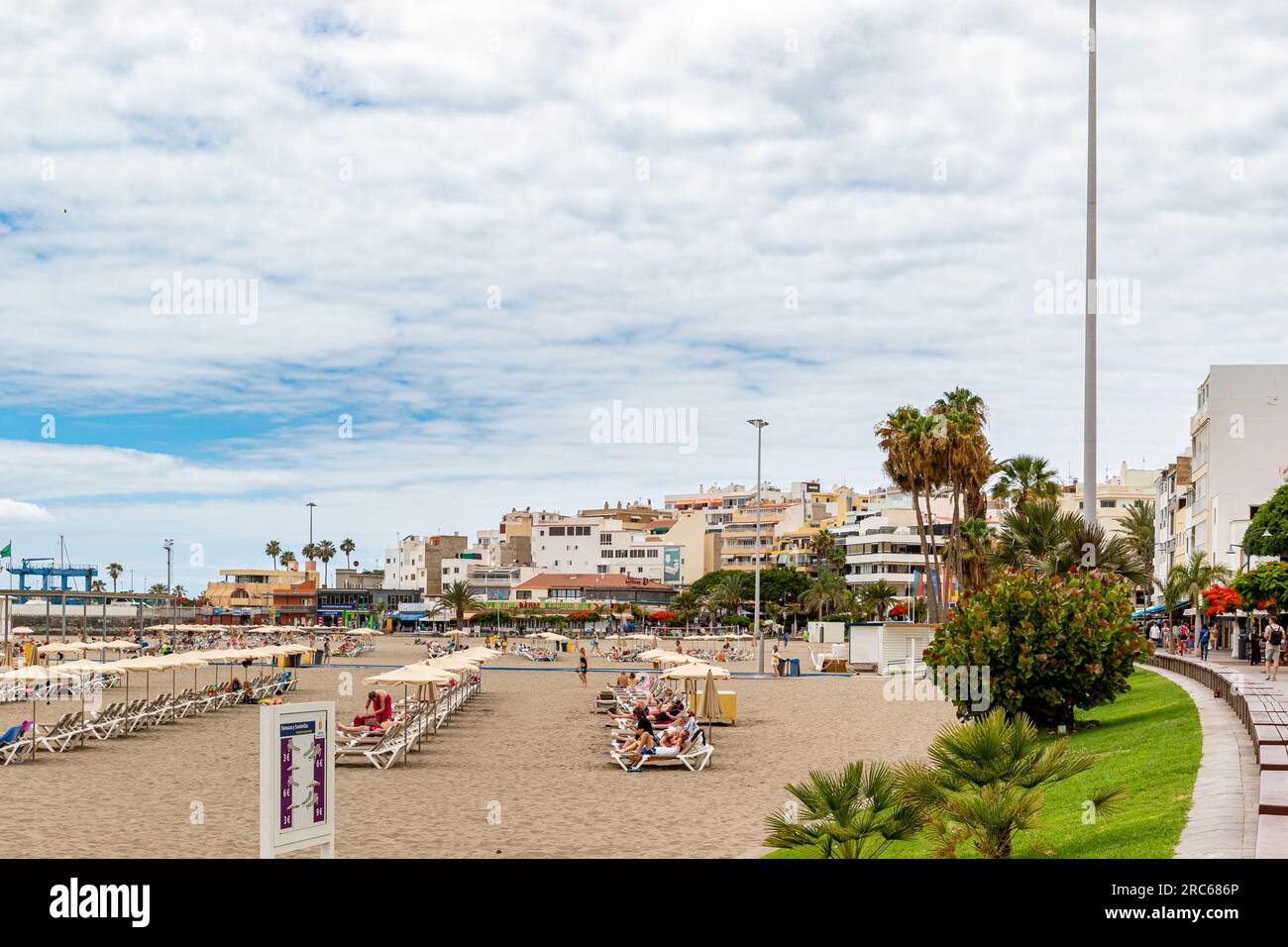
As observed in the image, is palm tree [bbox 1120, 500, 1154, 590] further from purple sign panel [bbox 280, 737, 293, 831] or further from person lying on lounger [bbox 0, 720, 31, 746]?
purple sign panel [bbox 280, 737, 293, 831]

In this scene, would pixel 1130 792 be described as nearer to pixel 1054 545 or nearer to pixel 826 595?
pixel 1054 545

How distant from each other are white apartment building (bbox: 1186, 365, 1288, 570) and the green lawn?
43.6m

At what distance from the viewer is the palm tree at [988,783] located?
26.9 ft

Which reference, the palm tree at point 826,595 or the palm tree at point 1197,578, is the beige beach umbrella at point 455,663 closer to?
the palm tree at point 1197,578

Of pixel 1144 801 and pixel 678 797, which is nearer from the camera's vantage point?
pixel 1144 801

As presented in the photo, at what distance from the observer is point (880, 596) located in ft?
375

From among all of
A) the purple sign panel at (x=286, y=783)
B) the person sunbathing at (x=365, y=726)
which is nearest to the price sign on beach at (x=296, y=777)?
the purple sign panel at (x=286, y=783)

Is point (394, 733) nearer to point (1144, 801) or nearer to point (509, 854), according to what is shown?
point (509, 854)

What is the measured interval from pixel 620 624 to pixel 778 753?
349ft

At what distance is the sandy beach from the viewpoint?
13.8m

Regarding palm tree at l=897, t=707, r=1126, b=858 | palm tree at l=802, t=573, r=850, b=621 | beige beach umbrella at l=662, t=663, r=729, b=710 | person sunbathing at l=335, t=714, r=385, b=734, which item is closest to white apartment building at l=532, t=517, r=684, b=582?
palm tree at l=802, t=573, r=850, b=621

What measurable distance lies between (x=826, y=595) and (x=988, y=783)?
363 feet

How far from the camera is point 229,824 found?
1491 centimetres
